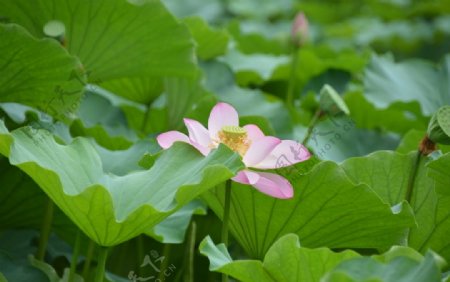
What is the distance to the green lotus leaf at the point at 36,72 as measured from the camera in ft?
3.78

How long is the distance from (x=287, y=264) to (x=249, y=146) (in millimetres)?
183

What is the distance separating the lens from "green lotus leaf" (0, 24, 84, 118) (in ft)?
3.78

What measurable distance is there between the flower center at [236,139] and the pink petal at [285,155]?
0.09 ft

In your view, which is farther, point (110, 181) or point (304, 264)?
point (110, 181)

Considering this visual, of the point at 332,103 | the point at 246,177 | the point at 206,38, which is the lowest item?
the point at 246,177

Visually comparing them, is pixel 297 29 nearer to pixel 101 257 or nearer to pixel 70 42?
pixel 70 42

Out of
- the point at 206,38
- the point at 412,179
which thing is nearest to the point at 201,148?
the point at 412,179

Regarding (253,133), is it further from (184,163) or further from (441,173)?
(441,173)

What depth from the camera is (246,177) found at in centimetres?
94

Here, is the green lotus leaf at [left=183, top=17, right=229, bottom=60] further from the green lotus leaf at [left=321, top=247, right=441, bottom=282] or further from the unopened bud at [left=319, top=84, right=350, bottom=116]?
the green lotus leaf at [left=321, top=247, right=441, bottom=282]

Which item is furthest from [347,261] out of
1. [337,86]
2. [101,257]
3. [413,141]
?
[337,86]

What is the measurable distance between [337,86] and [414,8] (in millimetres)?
1591

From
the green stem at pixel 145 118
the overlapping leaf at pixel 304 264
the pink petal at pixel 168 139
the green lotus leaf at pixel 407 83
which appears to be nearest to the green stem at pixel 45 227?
the pink petal at pixel 168 139

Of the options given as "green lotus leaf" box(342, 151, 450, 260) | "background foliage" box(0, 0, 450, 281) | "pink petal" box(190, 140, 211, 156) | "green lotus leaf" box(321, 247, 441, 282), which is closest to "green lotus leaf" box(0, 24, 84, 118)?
"background foliage" box(0, 0, 450, 281)
